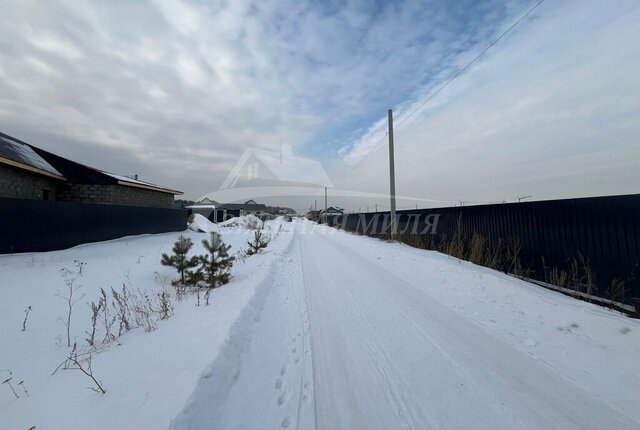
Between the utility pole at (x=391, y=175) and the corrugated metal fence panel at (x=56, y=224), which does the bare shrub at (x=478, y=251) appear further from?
the corrugated metal fence panel at (x=56, y=224)

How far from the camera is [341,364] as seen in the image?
2939 millimetres

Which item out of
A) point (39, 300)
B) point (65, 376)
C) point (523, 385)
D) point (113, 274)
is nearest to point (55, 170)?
point (113, 274)

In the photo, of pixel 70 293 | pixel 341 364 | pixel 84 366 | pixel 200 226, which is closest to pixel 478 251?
pixel 341 364

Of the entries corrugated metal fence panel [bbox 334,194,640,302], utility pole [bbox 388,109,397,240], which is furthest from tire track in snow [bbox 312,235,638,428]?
utility pole [bbox 388,109,397,240]

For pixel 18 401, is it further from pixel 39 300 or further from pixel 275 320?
pixel 39 300

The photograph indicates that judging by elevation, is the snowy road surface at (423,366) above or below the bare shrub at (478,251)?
below

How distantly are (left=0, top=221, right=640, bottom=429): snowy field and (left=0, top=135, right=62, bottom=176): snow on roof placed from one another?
33.6 ft

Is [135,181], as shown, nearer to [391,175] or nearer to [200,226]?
[200,226]

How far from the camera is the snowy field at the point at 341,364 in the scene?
6.97 ft

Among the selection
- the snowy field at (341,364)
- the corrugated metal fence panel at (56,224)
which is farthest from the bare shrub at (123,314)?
the corrugated metal fence panel at (56,224)

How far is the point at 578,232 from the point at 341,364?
20.8ft

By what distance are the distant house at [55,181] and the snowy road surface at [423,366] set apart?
13483mm

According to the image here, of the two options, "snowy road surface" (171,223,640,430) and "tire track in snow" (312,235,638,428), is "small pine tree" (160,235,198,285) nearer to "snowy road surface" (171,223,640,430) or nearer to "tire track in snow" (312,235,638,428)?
"snowy road surface" (171,223,640,430)

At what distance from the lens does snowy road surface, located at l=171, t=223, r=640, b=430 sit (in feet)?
7.12
